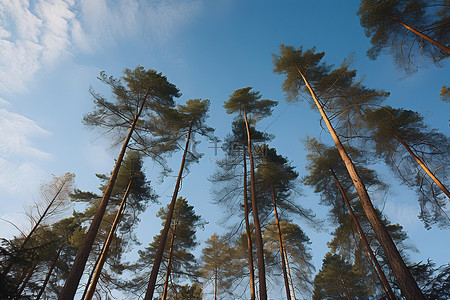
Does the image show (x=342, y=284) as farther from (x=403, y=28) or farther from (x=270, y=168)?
(x=403, y=28)

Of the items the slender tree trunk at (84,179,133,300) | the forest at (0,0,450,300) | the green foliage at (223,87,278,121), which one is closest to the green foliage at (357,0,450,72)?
the forest at (0,0,450,300)

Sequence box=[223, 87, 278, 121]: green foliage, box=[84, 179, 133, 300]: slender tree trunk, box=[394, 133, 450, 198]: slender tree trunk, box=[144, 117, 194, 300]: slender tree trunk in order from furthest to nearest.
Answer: box=[223, 87, 278, 121]: green foliage < box=[394, 133, 450, 198]: slender tree trunk < box=[84, 179, 133, 300]: slender tree trunk < box=[144, 117, 194, 300]: slender tree trunk

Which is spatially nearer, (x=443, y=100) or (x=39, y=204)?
(x=443, y=100)

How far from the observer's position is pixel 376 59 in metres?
10.2

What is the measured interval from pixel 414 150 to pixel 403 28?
644 cm

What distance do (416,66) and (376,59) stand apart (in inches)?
66.8

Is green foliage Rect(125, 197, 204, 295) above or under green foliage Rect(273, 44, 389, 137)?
under

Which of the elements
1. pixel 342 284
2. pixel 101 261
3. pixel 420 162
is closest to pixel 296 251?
pixel 342 284

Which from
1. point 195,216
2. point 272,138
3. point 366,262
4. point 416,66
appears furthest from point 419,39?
point 195,216

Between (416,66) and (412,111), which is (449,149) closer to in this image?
(412,111)

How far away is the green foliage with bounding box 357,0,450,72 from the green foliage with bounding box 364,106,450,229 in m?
2.75

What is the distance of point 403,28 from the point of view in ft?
31.4

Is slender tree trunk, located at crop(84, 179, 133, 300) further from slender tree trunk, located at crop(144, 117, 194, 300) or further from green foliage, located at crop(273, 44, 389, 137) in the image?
green foliage, located at crop(273, 44, 389, 137)

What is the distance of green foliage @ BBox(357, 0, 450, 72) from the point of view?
8.70 meters
